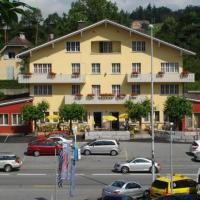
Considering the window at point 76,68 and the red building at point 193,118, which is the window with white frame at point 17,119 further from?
the red building at point 193,118

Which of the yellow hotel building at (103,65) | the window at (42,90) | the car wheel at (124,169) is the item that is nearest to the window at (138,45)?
the yellow hotel building at (103,65)

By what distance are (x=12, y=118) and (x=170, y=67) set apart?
18563 mm

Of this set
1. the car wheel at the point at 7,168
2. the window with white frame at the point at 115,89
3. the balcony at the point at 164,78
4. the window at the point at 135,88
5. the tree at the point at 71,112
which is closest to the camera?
the car wheel at the point at 7,168

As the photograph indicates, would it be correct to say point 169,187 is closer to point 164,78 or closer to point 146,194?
point 146,194

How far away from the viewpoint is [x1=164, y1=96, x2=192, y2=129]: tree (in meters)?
61.8

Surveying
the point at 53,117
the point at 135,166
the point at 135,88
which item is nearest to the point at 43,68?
the point at 53,117

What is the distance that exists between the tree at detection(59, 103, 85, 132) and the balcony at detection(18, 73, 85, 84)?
5002 millimetres

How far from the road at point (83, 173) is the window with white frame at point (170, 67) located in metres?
14.2

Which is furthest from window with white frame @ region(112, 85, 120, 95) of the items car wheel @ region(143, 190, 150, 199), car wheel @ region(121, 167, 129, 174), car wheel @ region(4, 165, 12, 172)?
car wheel @ region(143, 190, 150, 199)

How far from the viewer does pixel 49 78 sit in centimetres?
6612

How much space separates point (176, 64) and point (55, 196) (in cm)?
4006

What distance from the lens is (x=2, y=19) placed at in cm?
504

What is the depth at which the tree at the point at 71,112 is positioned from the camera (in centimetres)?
6162

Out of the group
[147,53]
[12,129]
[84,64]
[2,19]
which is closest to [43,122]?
[12,129]
